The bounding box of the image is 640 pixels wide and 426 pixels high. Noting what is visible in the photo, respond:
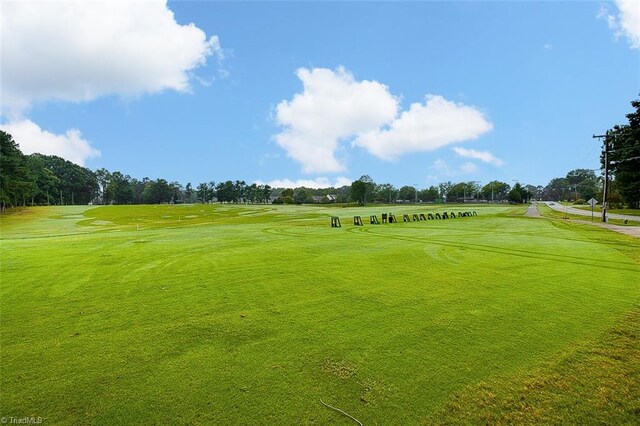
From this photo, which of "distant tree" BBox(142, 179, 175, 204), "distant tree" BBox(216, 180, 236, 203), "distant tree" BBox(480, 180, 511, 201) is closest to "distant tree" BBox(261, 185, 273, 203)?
"distant tree" BBox(216, 180, 236, 203)

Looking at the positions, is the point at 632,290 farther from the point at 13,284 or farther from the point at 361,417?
the point at 13,284

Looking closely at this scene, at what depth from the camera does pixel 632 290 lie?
7441mm

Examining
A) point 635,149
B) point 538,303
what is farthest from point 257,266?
point 635,149

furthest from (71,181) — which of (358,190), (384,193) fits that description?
(384,193)

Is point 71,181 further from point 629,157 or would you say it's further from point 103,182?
point 629,157

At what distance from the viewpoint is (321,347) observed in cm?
460

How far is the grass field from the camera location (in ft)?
11.2

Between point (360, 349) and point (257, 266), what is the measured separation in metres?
6.11

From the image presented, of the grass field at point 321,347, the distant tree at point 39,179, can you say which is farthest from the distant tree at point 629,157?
the distant tree at point 39,179

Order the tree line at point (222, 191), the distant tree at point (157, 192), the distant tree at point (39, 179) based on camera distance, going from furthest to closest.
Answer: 1. the distant tree at point (157, 192)
2. the tree line at point (222, 191)
3. the distant tree at point (39, 179)

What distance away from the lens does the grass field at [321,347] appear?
3.42 metres

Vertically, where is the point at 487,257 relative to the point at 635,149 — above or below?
below

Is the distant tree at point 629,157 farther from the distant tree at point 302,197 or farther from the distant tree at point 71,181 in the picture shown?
the distant tree at point 71,181

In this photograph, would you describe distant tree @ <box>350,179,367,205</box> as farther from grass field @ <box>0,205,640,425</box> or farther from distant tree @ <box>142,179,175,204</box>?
grass field @ <box>0,205,640,425</box>
